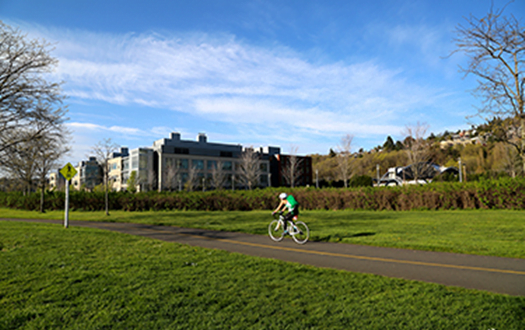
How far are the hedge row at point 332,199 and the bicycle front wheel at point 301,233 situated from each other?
1459cm

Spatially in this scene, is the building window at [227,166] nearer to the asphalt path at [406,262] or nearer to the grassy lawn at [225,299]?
the asphalt path at [406,262]

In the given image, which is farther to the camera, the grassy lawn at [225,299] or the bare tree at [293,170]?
the bare tree at [293,170]

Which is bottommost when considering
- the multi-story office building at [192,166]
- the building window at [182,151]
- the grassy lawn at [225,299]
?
the grassy lawn at [225,299]

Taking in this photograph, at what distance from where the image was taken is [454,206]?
21.6 metres

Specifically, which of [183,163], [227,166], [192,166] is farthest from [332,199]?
[227,166]

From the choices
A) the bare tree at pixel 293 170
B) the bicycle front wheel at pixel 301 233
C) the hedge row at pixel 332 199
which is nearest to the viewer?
Answer: the bicycle front wheel at pixel 301 233

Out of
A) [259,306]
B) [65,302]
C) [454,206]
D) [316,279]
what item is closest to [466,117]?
[454,206]

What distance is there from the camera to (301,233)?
36.7 feet

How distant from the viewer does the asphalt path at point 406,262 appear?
20.3 feet

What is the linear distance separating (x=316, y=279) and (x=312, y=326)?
2037 mm

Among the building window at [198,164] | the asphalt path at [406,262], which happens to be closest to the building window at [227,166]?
the building window at [198,164]

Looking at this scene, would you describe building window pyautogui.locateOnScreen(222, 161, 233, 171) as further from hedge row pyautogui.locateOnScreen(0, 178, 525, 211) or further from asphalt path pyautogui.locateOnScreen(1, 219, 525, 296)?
asphalt path pyautogui.locateOnScreen(1, 219, 525, 296)

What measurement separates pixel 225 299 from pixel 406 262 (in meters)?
4.82

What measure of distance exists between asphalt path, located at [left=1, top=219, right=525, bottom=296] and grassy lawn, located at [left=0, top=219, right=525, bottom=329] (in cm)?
78
